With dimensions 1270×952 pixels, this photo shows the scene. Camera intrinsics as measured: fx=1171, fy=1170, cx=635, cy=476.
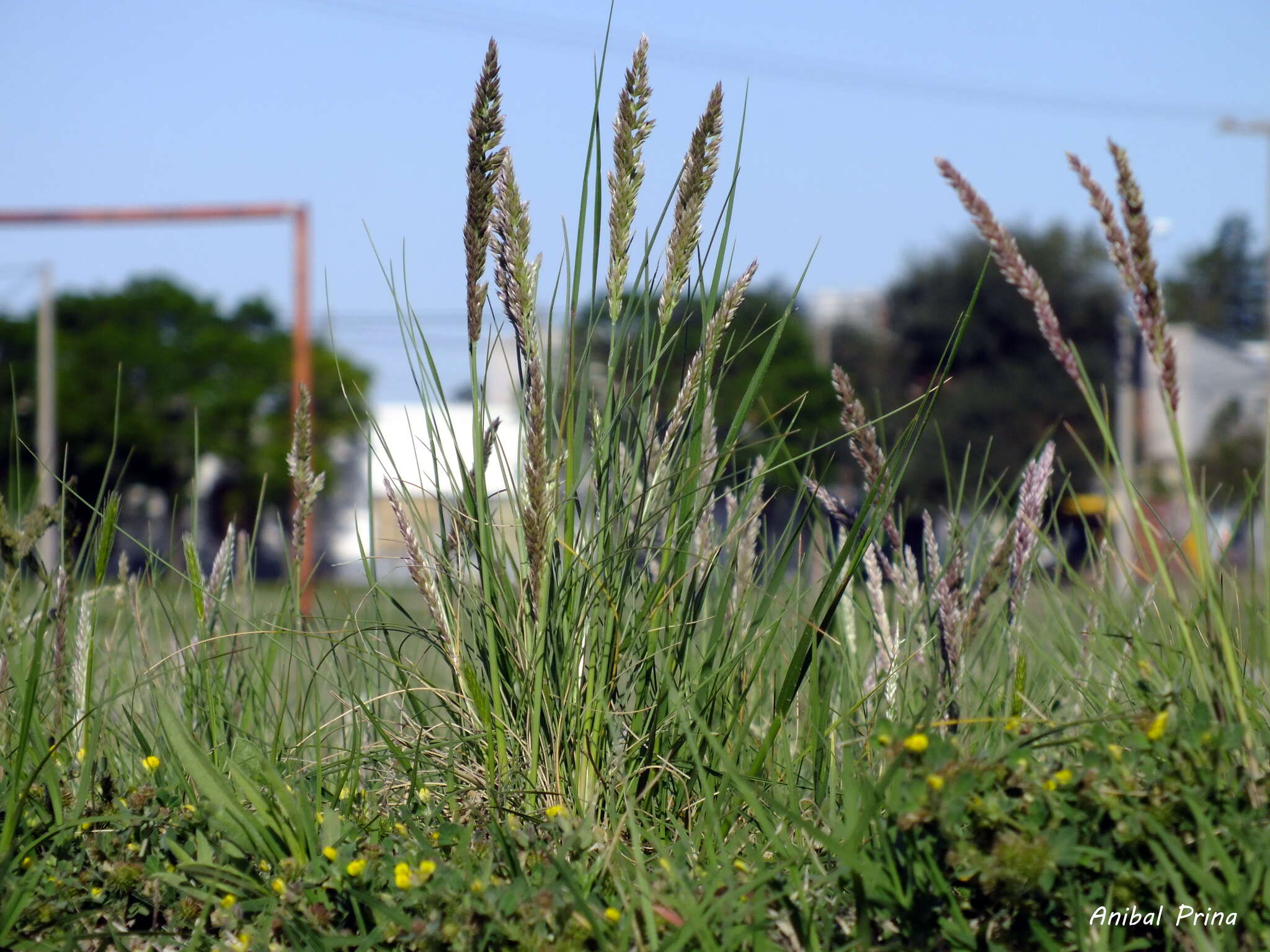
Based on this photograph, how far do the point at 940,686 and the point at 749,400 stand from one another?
576 millimetres

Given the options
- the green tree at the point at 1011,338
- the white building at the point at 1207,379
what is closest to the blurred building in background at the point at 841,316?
the green tree at the point at 1011,338

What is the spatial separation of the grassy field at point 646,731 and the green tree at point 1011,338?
25.6m

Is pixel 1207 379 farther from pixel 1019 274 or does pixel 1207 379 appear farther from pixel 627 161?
pixel 627 161

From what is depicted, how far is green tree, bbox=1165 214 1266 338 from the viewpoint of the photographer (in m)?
67.4

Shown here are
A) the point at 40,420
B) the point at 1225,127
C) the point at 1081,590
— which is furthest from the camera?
the point at 40,420

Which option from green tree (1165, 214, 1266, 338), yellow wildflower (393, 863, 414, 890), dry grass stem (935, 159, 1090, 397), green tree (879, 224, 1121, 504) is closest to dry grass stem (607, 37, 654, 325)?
dry grass stem (935, 159, 1090, 397)

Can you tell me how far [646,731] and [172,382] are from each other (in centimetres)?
3934

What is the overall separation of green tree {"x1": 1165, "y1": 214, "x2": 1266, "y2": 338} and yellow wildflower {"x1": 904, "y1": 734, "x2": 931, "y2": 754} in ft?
232

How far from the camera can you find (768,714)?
2.15 meters

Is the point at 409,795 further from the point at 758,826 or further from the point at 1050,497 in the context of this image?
the point at 1050,497

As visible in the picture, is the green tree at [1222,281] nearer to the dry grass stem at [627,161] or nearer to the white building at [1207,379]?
the white building at [1207,379]

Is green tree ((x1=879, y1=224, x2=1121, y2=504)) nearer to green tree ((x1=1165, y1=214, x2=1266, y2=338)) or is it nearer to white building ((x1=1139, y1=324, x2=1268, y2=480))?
white building ((x1=1139, y1=324, x2=1268, y2=480))

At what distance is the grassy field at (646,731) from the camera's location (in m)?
1.30

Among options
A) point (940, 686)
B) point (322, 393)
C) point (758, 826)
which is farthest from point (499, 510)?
point (322, 393)
